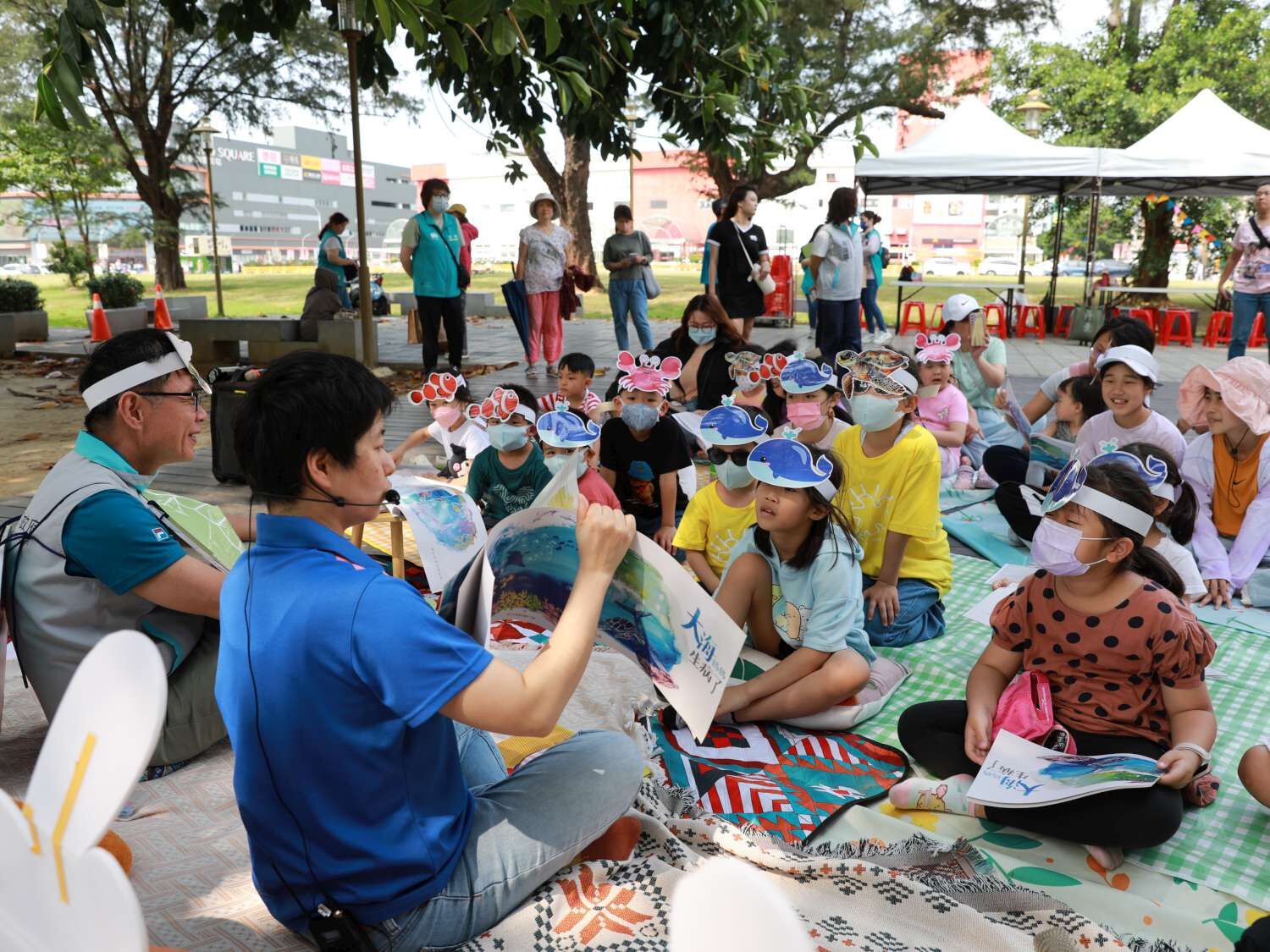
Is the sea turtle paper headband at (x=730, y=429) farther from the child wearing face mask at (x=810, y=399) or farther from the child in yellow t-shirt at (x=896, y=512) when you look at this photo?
the child wearing face mask at (x=810, y=399)

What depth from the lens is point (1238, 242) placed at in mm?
8555

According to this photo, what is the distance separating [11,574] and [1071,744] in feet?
9.39

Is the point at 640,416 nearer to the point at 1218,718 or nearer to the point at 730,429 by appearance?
the point at 730,429

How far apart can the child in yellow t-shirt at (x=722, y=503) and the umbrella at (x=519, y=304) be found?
6253mm

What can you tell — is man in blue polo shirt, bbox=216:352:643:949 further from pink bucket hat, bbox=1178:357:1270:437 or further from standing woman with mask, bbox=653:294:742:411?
standing woman with mask, bbox=653:294:742:411

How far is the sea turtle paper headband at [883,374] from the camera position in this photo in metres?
3.84

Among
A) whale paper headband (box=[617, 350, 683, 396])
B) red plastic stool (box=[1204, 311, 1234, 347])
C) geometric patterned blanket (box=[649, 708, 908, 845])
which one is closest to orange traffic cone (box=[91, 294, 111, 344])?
whale paper headband (box=[617, 350, 683, 396])

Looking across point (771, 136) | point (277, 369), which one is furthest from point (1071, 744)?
point (771, 136)

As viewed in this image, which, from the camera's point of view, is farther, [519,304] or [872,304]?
[872,304]

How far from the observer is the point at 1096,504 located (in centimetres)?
262

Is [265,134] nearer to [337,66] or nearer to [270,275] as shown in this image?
[337,66]

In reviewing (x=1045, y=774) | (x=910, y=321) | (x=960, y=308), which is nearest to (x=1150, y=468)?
(x=1045, y=774)

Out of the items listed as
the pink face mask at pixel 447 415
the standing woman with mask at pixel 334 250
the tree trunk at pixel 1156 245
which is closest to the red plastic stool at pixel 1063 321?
the tree trunk at pixel 1156 245

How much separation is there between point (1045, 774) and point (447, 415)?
11.0 feet
